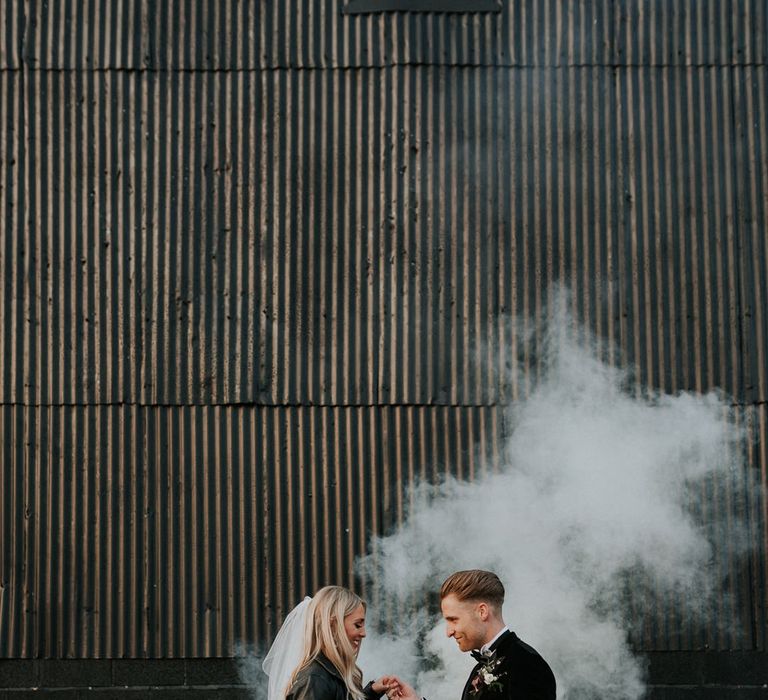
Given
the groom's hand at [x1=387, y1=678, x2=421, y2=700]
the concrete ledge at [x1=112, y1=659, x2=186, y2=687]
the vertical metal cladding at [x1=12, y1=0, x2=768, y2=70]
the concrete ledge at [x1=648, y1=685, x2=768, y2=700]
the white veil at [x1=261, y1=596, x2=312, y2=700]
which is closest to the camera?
the groom's hand at [x1=387, y1=678, x2=421, y2=700]

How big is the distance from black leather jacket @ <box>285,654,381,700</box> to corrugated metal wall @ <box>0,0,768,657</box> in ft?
8.51

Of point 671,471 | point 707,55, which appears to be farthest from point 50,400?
point 707,55

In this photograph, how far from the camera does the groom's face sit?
5.04 meters

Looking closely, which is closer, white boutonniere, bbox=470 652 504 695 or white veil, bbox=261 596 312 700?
white boutonniere, bbox=470 652 504 695

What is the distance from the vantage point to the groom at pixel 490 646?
4895 millimetres

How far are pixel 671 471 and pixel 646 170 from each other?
Answer: 2389 mm

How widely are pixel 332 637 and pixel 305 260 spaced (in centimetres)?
359

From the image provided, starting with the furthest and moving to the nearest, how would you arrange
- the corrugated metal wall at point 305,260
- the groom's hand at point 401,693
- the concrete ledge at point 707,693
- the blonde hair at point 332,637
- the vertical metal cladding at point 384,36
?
1. the vertical metal cladding at point 384,36
2. the corrugated metal wall at point 305,260
3. the concrete ledge at point 707,693
4. the groom's hand at point 401,693
5. the blonde hair at point 332,637

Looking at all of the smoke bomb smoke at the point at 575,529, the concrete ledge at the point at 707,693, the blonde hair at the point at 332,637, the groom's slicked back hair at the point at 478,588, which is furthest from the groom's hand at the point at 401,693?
the concrete ledge at the point at 707,693

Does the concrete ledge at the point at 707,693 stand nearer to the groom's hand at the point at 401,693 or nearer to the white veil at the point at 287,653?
the groom's hand at the point at 401,693

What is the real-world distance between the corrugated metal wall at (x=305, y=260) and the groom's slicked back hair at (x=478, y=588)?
2.68 m

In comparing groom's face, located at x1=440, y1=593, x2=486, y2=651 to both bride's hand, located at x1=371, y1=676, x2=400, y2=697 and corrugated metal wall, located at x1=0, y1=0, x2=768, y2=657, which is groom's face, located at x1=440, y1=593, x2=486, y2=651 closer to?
bride's hand, located at x1=371, y1=676, x2=400, y2=697

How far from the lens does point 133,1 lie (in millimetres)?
8188

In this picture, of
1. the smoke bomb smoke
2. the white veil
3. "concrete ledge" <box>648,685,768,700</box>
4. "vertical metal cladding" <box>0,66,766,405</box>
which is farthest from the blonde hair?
"concrete ledge" <box>648,685,768,700</box>
